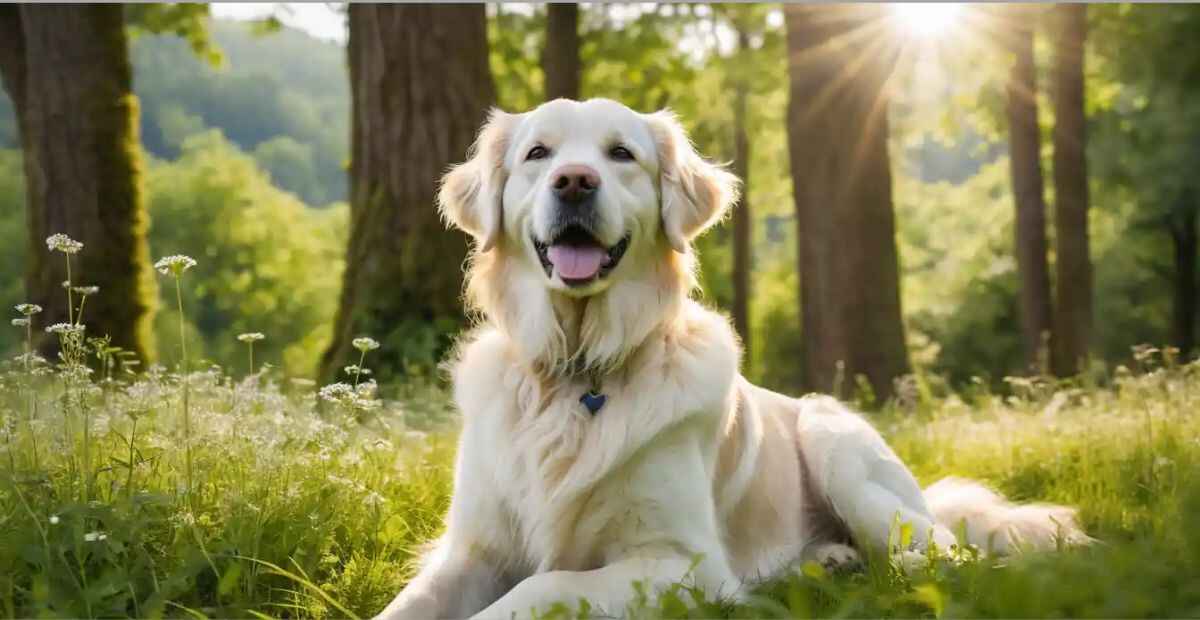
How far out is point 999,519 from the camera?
421 cm

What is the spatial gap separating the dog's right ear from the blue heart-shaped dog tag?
2.18 feet

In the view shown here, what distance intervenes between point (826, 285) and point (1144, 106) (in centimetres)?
1359

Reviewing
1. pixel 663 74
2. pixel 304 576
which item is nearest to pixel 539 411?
pixel 304 576

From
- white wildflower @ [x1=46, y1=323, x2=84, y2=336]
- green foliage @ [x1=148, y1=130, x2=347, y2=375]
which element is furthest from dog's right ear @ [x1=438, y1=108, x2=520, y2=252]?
green foliage @ [x1=148, y1=130, x2=347, y2=375]

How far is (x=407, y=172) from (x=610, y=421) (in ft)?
15.9

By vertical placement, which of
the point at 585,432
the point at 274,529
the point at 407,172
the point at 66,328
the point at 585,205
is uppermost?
the point at 407,172

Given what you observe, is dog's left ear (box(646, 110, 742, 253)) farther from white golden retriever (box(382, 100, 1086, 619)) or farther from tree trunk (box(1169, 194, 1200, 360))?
tree trunk (box(1169, 194, 1200, 360))

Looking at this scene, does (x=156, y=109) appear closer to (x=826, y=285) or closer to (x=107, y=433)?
(x=826, y=285)

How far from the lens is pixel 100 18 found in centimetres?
1014

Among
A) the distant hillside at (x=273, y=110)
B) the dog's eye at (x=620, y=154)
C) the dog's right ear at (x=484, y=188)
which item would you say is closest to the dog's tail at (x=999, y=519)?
the dog's eye at (x=620, y=154)

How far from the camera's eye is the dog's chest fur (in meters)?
3.46

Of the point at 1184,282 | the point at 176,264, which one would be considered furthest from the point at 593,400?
the point at 1184,282

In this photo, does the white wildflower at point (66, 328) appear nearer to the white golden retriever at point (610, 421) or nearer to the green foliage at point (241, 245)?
the white golden retriever at point (610, 421)

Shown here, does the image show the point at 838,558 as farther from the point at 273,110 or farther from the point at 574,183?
the point at 273,110
